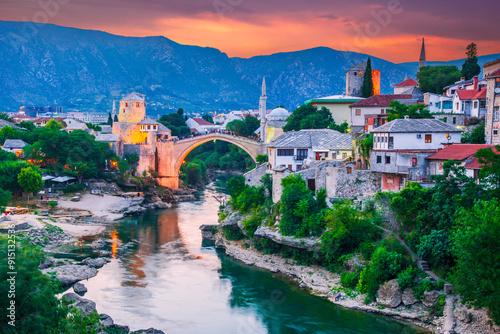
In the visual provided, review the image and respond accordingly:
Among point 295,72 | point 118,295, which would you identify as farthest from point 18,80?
point 118,295

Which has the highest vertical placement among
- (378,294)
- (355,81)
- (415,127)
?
(355,81)

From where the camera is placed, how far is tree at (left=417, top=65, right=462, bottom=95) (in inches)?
1715

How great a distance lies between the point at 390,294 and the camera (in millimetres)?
21672

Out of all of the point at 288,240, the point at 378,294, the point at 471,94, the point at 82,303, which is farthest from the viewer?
the point at 471,94

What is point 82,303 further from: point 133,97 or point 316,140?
point 133,97

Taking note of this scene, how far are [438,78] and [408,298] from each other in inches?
1085

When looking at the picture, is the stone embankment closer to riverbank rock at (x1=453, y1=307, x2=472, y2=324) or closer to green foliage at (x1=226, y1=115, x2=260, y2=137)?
riverbank rock at (x1=453, y1=307, x2=472, y2=324)

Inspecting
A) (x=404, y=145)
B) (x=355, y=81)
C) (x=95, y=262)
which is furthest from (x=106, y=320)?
(x=355, y=81)

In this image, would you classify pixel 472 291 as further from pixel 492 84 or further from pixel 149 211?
pixel 149 211

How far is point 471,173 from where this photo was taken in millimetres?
23781

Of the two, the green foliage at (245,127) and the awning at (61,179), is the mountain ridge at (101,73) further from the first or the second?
the awning at (61,179)

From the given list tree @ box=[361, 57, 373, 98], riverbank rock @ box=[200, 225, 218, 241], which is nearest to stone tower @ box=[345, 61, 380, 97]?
tree @ box=[361, 57, 373, 98]

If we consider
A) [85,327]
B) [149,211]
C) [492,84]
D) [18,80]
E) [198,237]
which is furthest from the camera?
[18,80]

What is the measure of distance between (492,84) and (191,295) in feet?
63.6
